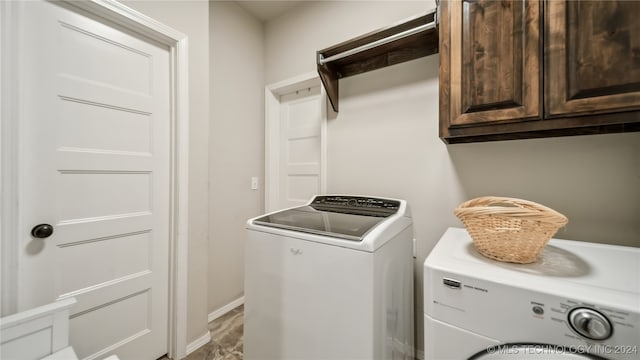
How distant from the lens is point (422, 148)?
1.56 m

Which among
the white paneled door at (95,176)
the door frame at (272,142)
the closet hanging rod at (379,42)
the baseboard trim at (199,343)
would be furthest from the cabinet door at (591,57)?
the baseboard trim at (199,343)

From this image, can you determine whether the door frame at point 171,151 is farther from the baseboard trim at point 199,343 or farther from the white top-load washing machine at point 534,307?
the white top-load washing machine at point 534,307

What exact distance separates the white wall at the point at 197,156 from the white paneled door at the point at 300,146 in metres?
0.84

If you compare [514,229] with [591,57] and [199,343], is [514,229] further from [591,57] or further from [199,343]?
[199,343]

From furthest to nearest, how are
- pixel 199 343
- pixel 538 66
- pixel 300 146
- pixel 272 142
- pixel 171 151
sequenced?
1. pixel 272 142
2. pixel 300 146
3. pixel 199 343
4. pixel 171 151
5. pixel 538 66

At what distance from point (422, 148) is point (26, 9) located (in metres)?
2.16

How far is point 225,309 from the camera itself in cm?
213

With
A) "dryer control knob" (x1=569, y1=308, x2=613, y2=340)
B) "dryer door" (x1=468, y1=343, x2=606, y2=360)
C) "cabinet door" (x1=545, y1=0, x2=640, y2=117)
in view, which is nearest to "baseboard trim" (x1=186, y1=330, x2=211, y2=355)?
"dryer door" (x1=468, y1=343, x2=606, y2=360)

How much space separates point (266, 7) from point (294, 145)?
1.31 m

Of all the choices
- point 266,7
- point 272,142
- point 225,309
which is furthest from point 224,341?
point 266,7

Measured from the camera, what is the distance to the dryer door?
1.98 ft

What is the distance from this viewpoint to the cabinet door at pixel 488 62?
3.07 ft

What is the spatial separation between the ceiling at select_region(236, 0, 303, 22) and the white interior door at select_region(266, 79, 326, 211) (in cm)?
72

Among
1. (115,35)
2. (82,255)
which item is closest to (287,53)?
(115,35)
